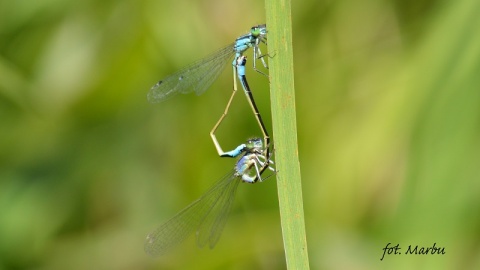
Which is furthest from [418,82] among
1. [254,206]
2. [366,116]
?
[254,206]

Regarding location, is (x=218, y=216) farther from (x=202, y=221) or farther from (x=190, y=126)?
(x=190, y=126)

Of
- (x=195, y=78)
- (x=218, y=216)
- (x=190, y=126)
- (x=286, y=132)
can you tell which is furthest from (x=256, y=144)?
(x=286, y=132)

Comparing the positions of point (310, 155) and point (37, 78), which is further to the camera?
point (37, 78)

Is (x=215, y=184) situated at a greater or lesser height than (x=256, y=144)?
greater

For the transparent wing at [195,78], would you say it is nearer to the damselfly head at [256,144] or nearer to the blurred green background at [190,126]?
the blurred green background at [190,126]

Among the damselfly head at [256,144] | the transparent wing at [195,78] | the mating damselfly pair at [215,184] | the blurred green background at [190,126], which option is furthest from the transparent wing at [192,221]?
the transparent wing at [195,78]

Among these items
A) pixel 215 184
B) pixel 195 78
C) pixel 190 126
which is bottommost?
pixel 215 184

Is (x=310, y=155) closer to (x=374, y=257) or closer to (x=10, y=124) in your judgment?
(x=374, y=257)
